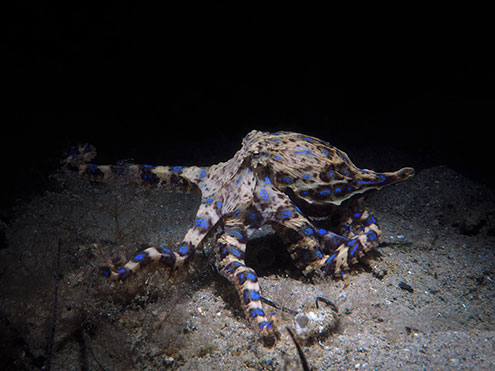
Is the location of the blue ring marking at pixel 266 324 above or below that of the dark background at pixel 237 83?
below

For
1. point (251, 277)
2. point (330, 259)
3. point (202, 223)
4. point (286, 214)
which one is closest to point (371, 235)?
point (330, 259)

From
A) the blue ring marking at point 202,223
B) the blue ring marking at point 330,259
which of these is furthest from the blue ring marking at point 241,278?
the blue ring marking at point 330,259

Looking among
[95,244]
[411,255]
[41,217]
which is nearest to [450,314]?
[411,255]

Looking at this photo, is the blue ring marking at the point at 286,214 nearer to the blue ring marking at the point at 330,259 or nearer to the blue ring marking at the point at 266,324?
the blue ring marking at the point at 330,259

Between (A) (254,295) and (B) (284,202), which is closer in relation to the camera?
(A) (254,295)

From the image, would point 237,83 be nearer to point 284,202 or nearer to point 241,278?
point 284,202

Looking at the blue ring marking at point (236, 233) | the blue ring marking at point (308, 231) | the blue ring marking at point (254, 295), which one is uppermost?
the blue ring marking at point (308, 231)
